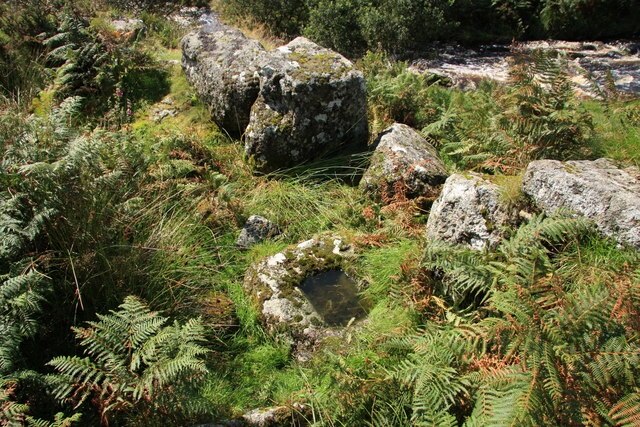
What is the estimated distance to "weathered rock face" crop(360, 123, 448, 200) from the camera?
6.21 m

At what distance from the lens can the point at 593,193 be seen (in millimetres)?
4434

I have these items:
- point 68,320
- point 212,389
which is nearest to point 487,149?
point 212,389

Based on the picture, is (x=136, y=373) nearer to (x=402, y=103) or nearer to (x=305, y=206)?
(x=305, y=206)

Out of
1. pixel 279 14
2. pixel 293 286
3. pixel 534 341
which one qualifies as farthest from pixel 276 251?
pixel 279 14

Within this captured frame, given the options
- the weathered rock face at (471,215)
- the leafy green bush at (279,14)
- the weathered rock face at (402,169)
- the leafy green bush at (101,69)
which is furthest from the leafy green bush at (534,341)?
the leafy green bush at (279,14)

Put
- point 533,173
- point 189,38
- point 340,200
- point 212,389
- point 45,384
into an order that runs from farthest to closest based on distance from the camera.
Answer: point 189,38 → point 340,200 → point 533,173 → point 212,389 → point 45,384

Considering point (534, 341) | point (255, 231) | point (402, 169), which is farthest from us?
point (402, 169)

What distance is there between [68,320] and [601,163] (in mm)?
5088

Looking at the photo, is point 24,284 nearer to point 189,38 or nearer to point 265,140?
point 265,140

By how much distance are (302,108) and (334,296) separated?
8.73ft

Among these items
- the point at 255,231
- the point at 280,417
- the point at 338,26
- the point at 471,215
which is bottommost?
the point at 280,417

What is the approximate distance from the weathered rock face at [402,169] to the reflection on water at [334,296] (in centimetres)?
137

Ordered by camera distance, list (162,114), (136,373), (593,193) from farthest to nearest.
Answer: (162,114)
(593,193)
(136,373)

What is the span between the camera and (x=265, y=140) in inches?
265
